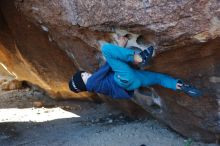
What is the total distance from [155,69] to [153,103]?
711mm

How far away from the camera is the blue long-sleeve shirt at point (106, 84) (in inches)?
179

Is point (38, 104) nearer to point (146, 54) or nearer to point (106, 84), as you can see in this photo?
point (106, 84)

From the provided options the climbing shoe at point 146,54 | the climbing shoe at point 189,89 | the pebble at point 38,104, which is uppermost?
the climbing shoe at point 146,54

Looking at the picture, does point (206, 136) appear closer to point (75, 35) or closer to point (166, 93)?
point (166, 93)

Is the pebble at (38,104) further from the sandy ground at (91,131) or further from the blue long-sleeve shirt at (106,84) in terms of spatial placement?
the blue long-sleeve shirt at (106,84)

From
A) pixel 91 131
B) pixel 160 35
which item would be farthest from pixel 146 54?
pixel 91 131

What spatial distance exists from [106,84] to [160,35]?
2.32 ft

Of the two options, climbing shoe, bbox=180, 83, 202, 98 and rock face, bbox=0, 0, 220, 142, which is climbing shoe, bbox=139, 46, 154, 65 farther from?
climbing shoe, bbox=180, 83, 202, 98

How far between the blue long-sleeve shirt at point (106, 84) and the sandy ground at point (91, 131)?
1.17 m

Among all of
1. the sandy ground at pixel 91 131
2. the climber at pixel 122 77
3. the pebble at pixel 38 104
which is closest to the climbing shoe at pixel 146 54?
the climber at pixel 122 77

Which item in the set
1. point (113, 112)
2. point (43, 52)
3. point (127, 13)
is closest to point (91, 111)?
point (113, 112)

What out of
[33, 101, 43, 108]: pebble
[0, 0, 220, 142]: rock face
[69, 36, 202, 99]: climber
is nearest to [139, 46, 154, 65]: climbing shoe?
[69, 36, 202, 99]: climber

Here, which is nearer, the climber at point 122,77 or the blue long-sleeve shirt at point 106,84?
the climber at point 122,77

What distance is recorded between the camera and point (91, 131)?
6.20 m
